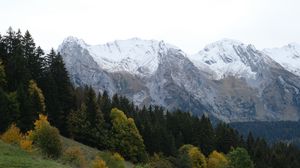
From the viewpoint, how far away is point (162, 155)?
110688mm

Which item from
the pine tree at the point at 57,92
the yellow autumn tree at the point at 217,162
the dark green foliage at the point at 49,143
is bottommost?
the yellow autumn tree at the point at 217,162

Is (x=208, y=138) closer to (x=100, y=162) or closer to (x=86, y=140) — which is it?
(x=86, y=140)

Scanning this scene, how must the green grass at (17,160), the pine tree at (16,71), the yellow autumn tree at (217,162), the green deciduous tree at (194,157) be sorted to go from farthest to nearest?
the yellow autumn tree at (217,162), the green deciduous tree at (194,157), the pine tree at (16,71), the green grass at (17,160)

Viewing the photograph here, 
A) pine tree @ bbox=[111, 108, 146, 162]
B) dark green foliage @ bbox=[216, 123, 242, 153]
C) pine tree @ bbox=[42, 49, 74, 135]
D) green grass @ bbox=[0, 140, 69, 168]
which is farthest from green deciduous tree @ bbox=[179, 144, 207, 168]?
green grass @ bbox=[0, 140, 69, 168]

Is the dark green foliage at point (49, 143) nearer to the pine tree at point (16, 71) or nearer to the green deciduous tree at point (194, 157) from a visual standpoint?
the pine tree at point (16, 71)

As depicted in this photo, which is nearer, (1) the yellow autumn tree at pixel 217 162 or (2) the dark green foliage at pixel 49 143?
(2) the dark green foliage at pixel 49 143

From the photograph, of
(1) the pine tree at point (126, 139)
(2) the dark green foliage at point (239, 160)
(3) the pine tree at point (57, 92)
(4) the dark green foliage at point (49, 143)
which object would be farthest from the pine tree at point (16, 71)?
(2) the dark green foliage at point (239, 160)

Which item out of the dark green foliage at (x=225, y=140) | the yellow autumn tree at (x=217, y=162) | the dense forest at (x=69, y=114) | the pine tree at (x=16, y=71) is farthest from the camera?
the dark green foliage at (x=225, y=140)

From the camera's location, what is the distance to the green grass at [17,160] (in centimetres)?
3471

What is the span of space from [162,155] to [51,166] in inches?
2953

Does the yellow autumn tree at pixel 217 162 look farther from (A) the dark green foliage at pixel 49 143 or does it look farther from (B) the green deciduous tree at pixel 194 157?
(A) the dark green foliage at pixel 49 143

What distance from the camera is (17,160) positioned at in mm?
36500

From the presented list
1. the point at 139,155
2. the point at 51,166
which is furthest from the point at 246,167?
the point at 51,166

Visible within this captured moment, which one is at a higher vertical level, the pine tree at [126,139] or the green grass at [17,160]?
the pine tree at [126,139]
